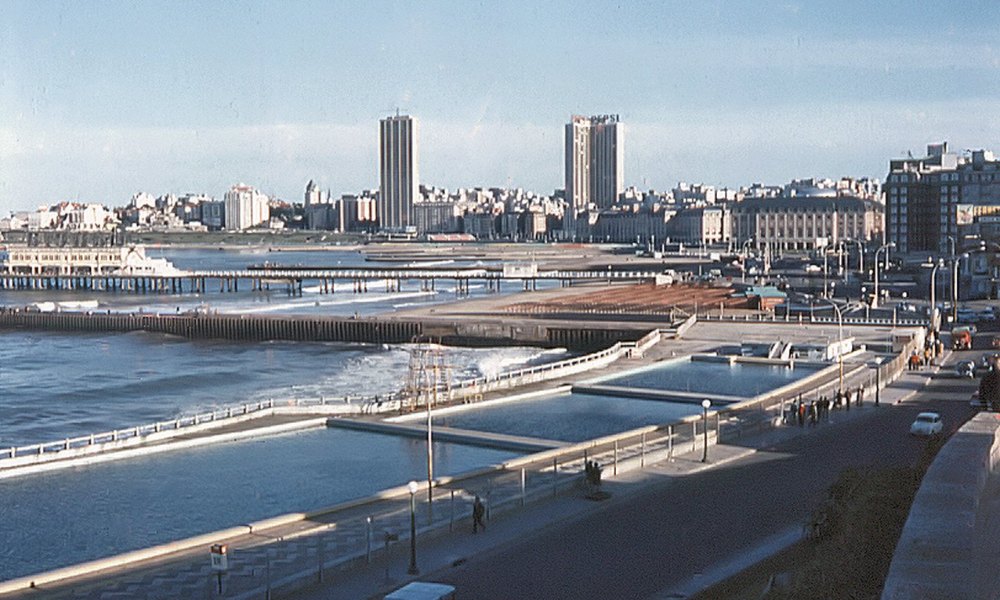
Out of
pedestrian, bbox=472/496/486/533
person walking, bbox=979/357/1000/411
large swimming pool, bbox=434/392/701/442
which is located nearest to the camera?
pedestrian, bbox=472/496/486/533

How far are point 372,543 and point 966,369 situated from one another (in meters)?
18.6

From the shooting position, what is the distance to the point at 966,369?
26547mm

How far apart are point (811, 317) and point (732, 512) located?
27.9 meters

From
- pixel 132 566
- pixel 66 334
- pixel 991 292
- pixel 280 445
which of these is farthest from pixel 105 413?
pixel 991 292

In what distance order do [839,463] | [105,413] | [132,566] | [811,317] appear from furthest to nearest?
[811,317] → [105,413] → [839,463] → [132,566]

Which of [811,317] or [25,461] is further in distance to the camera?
[811,317]

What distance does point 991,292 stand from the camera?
50406 mm

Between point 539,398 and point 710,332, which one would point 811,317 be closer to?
point 710,332

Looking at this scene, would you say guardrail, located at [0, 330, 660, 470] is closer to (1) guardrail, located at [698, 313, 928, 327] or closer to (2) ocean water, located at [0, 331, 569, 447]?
(2) ocean water, located at [0, 331, 569, 447]

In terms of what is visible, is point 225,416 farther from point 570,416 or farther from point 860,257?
point 860,257

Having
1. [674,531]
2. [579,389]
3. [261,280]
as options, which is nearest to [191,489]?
[674,531]

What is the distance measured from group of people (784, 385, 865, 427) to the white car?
1.81 m

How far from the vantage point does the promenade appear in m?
11.0

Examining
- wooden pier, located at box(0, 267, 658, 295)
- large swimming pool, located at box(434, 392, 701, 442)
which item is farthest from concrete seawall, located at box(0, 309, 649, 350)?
wooden pier, located at box(0, 267, 658, 295)
